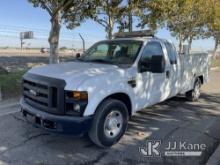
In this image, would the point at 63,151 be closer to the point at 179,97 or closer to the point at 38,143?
the point at 38,143

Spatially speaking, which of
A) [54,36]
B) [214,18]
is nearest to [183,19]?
[214,18]

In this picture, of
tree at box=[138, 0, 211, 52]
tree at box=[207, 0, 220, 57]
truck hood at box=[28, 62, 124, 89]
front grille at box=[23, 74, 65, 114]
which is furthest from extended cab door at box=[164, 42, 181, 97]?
tree at box=[207, 0, 220, 57]

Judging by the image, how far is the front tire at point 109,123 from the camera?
4777 mm

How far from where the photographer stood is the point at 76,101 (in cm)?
452

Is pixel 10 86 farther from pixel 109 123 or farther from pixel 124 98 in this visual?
pixel 109 123

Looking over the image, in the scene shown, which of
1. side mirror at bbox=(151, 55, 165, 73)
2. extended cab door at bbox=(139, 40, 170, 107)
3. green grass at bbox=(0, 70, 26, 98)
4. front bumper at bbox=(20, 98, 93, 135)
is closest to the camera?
front bumper at bbox=(20, 98, 93, 135)

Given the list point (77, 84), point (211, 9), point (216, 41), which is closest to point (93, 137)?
point (77, 84)

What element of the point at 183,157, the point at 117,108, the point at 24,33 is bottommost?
the point at 183,157

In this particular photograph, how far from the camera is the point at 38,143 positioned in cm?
519

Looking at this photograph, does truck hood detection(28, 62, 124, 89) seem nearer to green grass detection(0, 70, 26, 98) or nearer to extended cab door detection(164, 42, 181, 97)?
extended cab door detection(164, 42, 181, 97)

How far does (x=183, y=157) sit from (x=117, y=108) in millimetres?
1362

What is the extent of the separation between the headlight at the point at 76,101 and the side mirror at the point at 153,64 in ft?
5.36

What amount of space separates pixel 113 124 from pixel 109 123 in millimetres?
109

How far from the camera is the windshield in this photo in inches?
232
